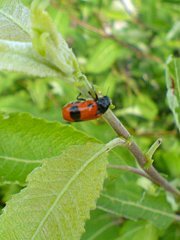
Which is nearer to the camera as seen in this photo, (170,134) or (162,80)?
(170,134)

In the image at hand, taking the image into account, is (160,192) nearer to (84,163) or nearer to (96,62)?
(84,163)

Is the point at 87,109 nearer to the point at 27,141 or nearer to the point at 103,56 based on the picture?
the point at 27,141

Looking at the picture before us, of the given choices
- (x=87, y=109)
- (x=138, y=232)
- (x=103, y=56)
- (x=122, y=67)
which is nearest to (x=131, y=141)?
(x=87, y=109)

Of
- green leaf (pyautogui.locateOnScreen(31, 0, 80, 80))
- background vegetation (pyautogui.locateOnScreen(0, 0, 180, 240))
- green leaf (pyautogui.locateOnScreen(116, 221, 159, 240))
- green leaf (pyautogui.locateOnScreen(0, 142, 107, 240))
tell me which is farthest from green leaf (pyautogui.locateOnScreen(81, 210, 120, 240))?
green leaf (pyautogui.locateOnScreen(31, 0, 80, 80))

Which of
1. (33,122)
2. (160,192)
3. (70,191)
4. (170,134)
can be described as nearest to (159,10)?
(170,134)

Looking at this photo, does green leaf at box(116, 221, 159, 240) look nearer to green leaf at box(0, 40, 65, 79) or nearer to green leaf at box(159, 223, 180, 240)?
green leaf at box(159, 223, 180, 240)

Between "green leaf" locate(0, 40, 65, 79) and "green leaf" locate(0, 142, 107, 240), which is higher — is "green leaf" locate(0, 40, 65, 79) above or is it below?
above
